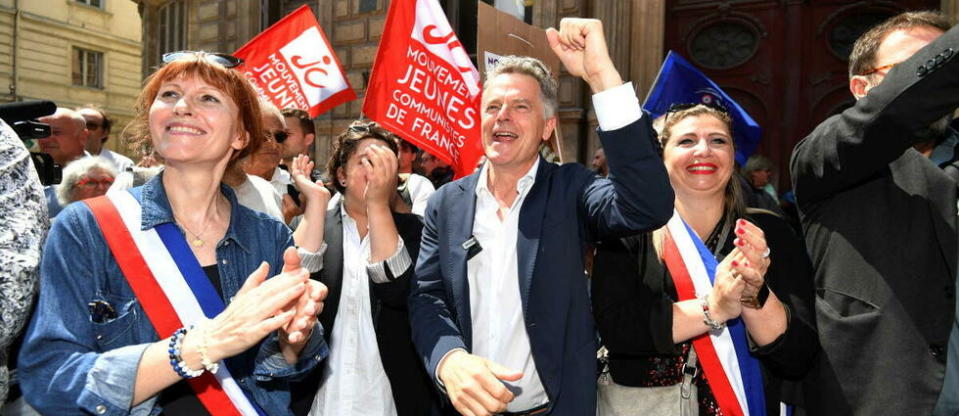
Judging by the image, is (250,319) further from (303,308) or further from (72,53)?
(72,53)


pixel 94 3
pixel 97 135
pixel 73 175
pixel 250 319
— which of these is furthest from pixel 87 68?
pixel 250 319

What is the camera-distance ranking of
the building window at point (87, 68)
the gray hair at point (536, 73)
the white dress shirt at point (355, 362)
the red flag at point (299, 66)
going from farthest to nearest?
the building window at point (87, 68) < the red flag at point (299, 66) < the white dress shirt at point (355, 362) < the gray hair at point (536, 73)

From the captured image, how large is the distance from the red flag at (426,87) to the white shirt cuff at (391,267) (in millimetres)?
1694

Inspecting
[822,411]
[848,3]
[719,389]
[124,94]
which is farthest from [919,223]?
[124,94]

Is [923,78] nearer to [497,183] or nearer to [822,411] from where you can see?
[822,411]

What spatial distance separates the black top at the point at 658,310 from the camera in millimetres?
2184

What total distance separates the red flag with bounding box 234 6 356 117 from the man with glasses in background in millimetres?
4015

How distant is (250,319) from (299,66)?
4.34 metres

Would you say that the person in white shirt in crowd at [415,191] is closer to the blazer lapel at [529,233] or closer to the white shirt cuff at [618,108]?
the blazer lapel at [529,233]

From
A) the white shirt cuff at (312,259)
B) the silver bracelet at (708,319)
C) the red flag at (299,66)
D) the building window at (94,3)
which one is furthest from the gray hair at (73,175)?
the building window at (94,3)

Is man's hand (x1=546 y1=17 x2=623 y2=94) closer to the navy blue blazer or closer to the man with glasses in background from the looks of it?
the navy blue blazer

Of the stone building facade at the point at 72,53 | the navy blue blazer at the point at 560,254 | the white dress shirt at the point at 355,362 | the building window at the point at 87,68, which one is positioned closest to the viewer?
the navy blue blazer at the point at 560,254

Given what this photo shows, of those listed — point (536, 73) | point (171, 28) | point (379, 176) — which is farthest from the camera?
point (171, 28)

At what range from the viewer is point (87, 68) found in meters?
27.3
